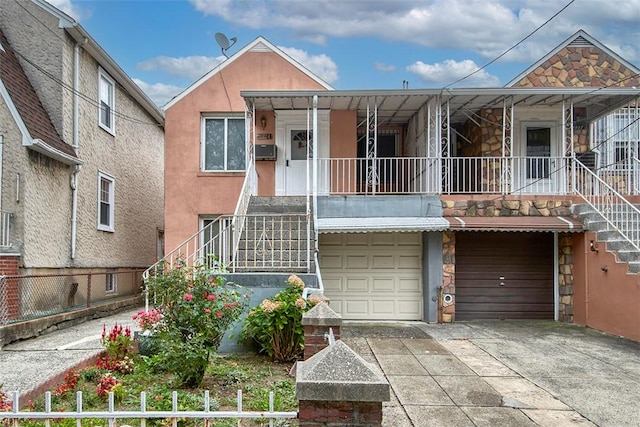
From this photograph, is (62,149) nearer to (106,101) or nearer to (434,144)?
(106,101)

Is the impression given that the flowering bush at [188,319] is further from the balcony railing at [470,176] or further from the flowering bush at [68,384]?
the balcony railing at [470,176]

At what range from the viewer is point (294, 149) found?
13.4m

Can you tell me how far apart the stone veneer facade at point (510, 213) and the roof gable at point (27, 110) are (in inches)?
346

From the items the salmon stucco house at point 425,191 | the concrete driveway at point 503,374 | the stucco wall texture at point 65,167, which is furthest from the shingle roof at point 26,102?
the concrete driveway at point 503,374

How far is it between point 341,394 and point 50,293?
31.1ft

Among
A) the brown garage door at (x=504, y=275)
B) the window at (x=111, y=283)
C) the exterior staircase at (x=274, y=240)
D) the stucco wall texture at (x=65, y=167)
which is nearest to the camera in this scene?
the exterior staircase at (x=274, y=240)

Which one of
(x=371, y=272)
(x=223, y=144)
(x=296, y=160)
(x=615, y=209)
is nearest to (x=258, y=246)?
(x=371, y=272)

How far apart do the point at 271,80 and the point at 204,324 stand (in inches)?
378

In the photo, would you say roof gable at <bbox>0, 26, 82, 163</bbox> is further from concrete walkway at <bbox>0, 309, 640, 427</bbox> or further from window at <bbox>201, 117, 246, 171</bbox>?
concrete walkway at <bbox>0, 309, 640, 427</bbox>

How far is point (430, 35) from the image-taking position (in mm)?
18078

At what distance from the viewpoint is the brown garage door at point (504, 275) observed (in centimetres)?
1189

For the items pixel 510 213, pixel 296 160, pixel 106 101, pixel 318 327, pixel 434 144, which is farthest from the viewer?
pixel 106 101

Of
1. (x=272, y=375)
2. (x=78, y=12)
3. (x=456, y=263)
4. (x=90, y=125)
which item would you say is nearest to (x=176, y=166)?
(x=90, y=125)

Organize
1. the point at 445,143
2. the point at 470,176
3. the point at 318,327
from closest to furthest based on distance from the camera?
1. the point at 318,327
2. the point at 470,176
3. the point at 445,143
